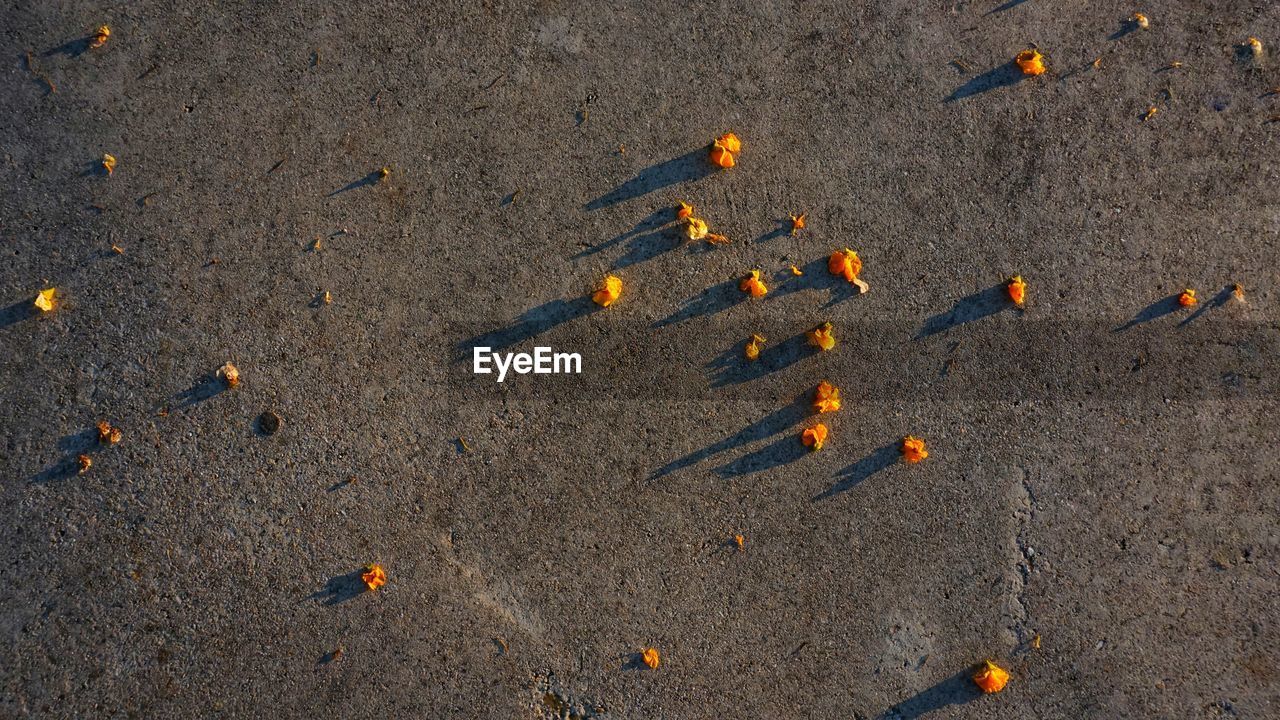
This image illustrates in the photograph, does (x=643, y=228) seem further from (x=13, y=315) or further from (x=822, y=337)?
(x=13, y=315)

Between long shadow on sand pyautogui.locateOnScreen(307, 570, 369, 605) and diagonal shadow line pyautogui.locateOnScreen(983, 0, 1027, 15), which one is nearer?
long shadow on sand pyautogui.locateOnScreen(307, 570, 369, 605)

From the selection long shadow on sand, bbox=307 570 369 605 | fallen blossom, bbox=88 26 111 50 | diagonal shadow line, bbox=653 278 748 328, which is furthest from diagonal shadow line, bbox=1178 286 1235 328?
fallen blossom, bbox=88 26 111 50

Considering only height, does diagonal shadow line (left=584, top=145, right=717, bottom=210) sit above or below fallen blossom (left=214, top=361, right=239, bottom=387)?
above

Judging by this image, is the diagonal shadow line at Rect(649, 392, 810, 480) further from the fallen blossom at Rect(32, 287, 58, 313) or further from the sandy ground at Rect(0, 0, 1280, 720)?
the fallen blossom at Rect(32, 287, 58, 313)

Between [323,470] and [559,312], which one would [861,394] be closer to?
[559,312]

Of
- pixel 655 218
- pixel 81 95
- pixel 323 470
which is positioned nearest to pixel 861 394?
pixel 655 218

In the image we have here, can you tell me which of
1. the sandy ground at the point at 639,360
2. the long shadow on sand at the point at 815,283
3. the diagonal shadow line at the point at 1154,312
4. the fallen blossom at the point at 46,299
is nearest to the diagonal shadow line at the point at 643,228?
the sandy ground at the point at 639,360
